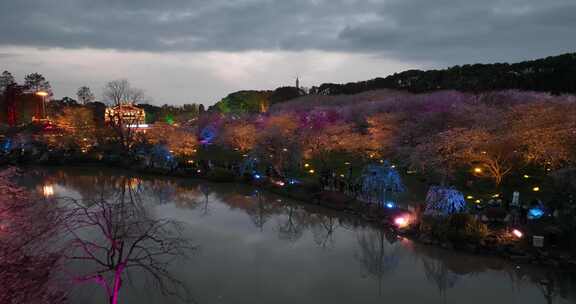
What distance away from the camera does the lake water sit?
1282cm

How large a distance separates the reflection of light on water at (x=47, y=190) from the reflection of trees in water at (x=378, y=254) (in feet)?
73.4

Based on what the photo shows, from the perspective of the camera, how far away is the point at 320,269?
15.0 m

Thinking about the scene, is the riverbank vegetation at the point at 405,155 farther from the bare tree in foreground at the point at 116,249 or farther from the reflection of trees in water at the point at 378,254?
the bare tree in foreground at the point at 116,249

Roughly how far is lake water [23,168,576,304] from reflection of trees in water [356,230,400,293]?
0.04 metres

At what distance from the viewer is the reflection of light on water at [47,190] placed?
28906 mm

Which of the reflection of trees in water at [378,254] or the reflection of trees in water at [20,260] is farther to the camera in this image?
the reflection of trees in water at [378,254]

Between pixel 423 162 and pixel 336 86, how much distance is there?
6476 centimetres

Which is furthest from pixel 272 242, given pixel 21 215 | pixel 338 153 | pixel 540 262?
pixel 338 153

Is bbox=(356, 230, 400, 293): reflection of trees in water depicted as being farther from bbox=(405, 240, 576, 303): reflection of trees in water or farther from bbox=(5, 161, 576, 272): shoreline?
bbox=(405, 240, 576, 303): reflection of trees in water

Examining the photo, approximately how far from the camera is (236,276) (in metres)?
14.2

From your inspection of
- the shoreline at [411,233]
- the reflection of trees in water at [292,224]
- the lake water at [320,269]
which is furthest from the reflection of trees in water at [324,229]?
the shoreline at [411,233]

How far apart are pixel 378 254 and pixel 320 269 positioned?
294 cm

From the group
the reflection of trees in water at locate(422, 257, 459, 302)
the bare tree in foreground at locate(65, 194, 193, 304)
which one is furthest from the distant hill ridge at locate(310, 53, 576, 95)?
the bare tree in foreground at locate(65, 194, 193, 304)

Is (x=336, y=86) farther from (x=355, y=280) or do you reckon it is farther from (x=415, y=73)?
(x=355, y=280)
